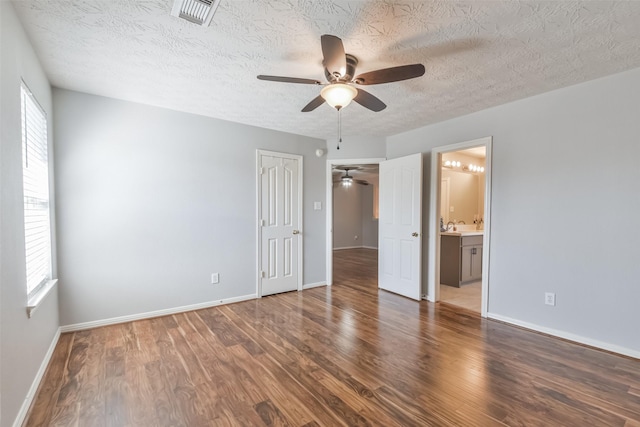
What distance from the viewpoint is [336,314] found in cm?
340

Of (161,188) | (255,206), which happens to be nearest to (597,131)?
(255,206)

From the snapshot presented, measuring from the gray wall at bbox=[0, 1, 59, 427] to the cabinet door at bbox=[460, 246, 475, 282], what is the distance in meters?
5.00

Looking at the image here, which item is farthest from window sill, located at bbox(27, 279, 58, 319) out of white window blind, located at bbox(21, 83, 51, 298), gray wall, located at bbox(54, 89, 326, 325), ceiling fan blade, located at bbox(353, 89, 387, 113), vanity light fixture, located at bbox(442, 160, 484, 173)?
vanity light fixture, located at bbox(442, 160, 484, 173)

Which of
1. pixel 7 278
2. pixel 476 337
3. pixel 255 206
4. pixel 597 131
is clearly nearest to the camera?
pixel 7 278

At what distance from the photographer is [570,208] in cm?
274

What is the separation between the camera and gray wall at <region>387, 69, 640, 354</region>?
2.46 metres

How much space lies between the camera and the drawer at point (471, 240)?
15.2 feet

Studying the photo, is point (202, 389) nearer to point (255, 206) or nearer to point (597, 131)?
point (255, 206)

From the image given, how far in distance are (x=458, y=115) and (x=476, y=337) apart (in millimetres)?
2549

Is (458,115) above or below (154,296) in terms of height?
above

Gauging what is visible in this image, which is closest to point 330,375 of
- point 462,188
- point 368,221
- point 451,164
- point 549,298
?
point 549,298

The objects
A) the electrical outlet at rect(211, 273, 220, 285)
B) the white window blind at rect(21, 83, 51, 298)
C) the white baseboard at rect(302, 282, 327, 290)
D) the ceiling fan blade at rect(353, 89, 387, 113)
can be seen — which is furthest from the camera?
the white baseboard at rect(302, 282, 327, 290)

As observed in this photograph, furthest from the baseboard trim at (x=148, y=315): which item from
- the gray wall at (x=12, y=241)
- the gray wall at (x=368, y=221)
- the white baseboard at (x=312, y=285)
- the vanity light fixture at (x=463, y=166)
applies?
the gray wall at (x=368, y=221)

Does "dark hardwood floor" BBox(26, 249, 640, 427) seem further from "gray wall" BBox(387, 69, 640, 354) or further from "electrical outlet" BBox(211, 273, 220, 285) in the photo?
"electrical outlet" BBox(211, 273, 220, 285)
